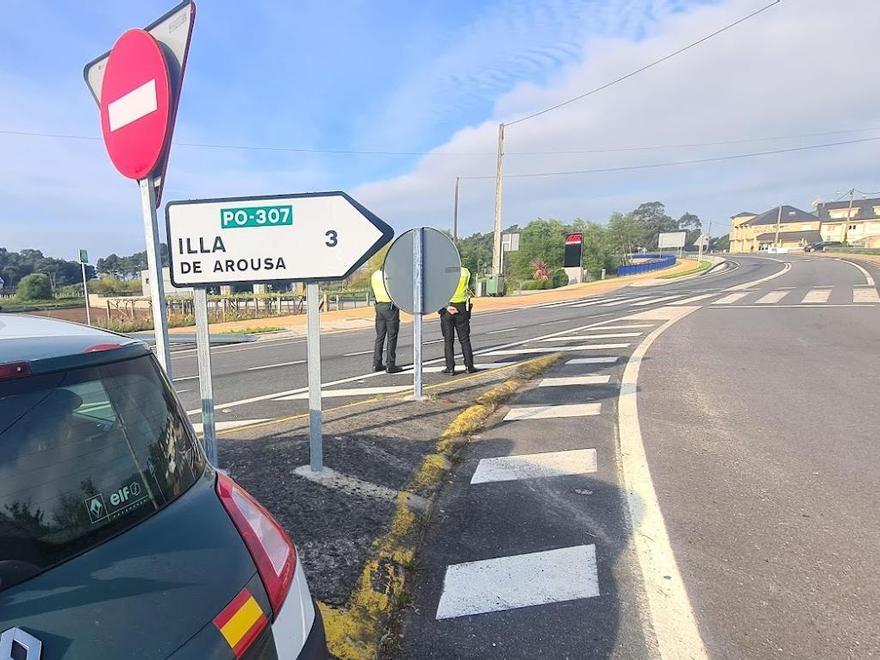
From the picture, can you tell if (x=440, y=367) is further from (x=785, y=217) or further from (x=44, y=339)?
(x=785, y=217)

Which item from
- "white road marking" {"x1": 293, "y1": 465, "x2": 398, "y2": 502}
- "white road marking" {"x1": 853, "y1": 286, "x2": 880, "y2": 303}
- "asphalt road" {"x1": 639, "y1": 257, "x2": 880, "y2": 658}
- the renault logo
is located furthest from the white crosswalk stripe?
"white road marking" {"x1": 853, "y1": 286, "x2": 880, "y2": 303}

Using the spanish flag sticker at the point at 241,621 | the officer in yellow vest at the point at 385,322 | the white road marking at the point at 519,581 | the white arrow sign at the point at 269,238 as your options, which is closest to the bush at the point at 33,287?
the officer in yellow vest at the point at 385,322

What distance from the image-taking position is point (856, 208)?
10069 cm

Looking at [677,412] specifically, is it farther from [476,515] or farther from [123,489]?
[123,489]

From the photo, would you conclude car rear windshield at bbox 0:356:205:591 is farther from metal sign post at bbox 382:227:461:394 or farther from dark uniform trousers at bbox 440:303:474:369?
dark uniform trousers at bbox 440:303:474:369

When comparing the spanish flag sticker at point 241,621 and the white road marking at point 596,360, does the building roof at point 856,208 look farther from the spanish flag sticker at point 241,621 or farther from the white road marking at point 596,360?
the spanish flag sticker at point 241,621

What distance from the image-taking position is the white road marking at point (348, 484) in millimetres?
3297

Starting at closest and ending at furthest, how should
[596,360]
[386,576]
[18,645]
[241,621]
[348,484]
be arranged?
[18,645]
[241,621]
[386,576]
[348,484]
[596,360]

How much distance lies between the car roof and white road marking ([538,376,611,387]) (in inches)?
235

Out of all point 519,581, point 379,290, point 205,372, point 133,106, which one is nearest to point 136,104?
point 133,106

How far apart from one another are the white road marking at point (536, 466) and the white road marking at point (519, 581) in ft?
3.43

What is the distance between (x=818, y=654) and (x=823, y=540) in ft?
3.66

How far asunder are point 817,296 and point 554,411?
1943 centimetres

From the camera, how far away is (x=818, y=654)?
81.0 inches
